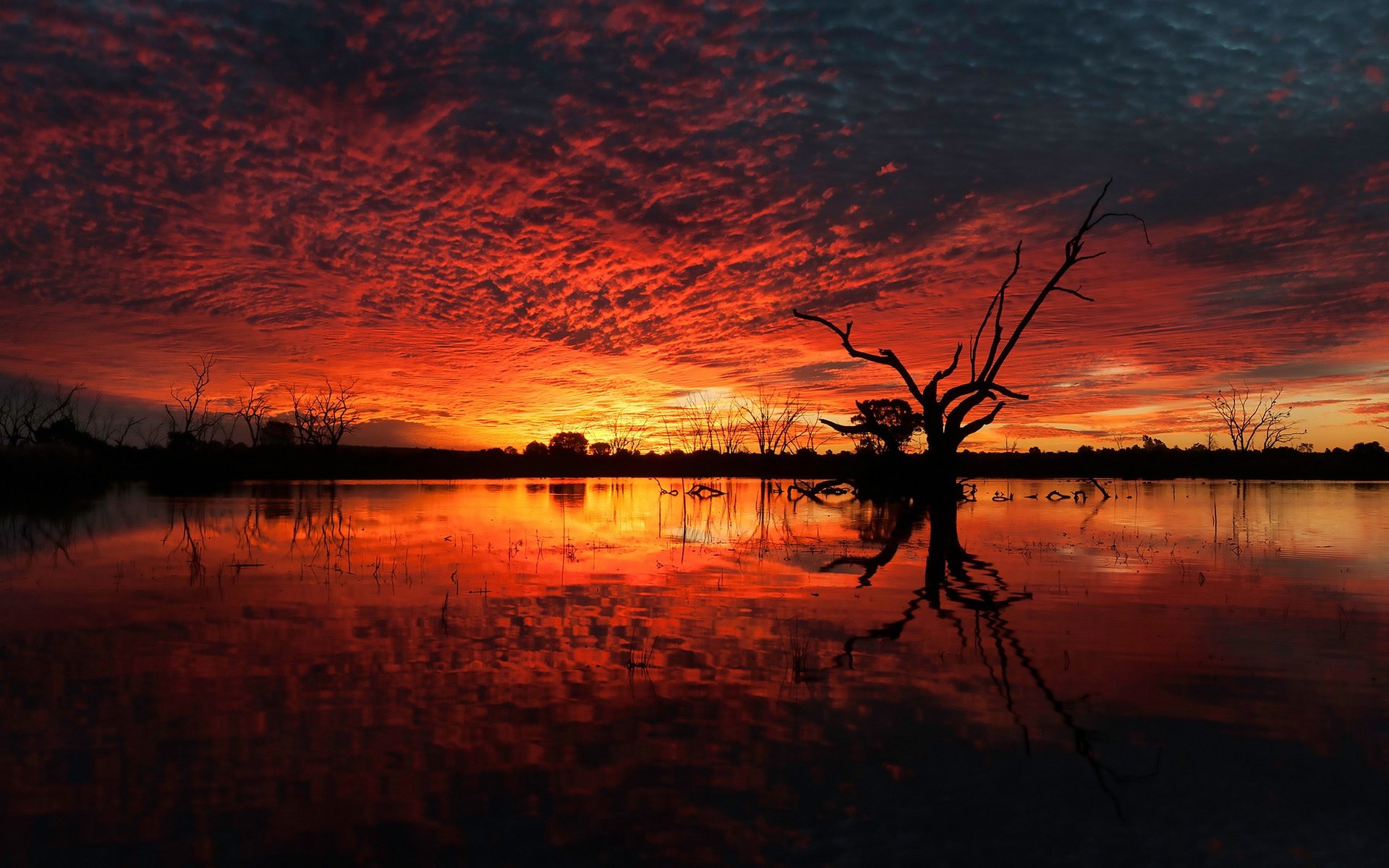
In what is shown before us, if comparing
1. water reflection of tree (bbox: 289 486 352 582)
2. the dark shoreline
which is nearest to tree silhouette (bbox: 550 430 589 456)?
the dark shoreline

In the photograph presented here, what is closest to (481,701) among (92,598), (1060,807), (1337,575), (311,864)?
(311,864)

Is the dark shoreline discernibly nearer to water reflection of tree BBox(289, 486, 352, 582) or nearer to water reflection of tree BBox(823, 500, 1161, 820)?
water reflection of tree BBox(289, 486, 352, 582)

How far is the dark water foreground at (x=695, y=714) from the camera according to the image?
Result: 14.2ft

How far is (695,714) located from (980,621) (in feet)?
15.4

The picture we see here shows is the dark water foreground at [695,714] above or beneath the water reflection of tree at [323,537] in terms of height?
beneath

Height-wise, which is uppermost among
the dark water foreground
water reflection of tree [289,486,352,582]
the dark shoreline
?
the dark shoreline

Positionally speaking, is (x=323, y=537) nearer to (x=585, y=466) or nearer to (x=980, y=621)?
(x=980, y=621)

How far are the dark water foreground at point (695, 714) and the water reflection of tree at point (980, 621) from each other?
0.18ft

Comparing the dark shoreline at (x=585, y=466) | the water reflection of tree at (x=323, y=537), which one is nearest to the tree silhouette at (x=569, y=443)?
the dark shoreline at (x=585, y=466)

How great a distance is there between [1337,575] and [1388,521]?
13667 millimetres

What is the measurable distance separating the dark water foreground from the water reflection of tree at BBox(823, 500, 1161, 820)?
56 mm

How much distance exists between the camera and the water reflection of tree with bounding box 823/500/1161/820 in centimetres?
563

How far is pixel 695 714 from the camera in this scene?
620cm

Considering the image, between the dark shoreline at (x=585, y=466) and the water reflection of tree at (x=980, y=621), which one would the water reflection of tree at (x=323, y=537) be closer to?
the water reflection of tree at (x=980, y=621)
